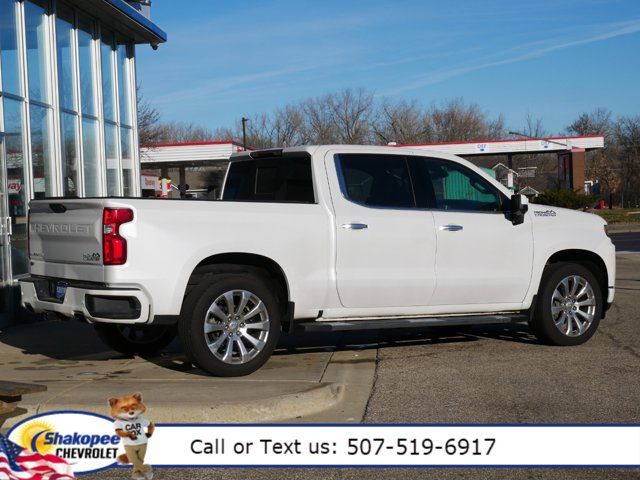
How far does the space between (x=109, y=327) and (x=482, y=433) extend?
4.40 metres

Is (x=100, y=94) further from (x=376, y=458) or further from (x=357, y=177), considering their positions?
(x=376, y=458)

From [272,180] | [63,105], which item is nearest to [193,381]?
[272,180]

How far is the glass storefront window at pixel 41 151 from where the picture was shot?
12.0 meters

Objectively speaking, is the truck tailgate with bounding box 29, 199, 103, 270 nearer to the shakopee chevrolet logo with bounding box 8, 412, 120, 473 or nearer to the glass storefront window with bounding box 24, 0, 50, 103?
the shakopee chevrolet logo with bounding box 8, 412, 120, 473

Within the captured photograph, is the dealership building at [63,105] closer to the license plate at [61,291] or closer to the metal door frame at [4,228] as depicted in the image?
the metal door frame at [4,228]

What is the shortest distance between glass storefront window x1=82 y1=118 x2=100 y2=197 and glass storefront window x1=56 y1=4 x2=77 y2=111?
23.0 inches

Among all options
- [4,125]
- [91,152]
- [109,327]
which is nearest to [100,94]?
[91,152]

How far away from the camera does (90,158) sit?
14008 millimetres

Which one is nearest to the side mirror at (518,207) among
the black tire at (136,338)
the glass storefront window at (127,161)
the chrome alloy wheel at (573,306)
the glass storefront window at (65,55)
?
the chrome alloy wheel at (573,306)

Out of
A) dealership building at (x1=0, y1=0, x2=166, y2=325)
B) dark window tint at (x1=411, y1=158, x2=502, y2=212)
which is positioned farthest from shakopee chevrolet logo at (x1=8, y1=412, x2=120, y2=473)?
dealership building at (x1=0, y1=0, x2=166, y2=325)

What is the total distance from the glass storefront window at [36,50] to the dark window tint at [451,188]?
640 centimetres

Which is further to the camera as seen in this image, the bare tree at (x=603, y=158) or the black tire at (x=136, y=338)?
the bare tree at (x=603, y=158)

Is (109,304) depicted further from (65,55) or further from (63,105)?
(65,55)

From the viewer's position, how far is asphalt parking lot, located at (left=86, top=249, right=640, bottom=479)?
494 centimetres
